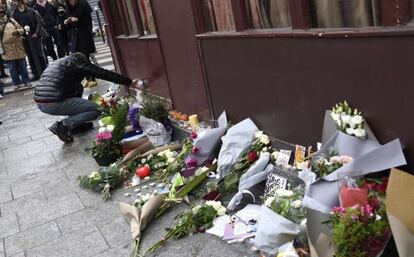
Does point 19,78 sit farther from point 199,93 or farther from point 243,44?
point 243,44

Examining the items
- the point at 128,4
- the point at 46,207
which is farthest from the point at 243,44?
the point at 128,4

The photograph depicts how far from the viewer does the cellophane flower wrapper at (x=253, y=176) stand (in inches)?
145

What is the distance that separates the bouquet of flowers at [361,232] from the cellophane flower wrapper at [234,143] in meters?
1.68

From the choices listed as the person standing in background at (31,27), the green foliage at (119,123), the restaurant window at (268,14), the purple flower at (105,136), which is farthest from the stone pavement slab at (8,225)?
the person standing in background at (31,27)

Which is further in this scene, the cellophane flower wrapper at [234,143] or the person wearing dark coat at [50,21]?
the person wearing dark coat at [50,21]

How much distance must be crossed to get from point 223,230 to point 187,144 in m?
1.57

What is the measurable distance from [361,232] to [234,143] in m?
1.92

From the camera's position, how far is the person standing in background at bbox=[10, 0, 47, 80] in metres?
11.9

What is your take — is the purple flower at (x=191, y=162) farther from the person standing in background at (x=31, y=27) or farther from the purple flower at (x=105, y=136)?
the person standing in background at (x=31, y=27)

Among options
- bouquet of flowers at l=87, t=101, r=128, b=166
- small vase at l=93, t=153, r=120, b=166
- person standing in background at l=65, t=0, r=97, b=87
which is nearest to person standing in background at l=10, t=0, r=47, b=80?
person standing in background at l=65, t=0, r=97, b=87

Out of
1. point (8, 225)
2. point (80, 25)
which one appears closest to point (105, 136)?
point (8, 225)

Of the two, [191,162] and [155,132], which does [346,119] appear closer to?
[191,162]

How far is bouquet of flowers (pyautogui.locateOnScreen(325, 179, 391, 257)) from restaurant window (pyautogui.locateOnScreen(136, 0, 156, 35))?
14.4ft

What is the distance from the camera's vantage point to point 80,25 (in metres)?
9.32
